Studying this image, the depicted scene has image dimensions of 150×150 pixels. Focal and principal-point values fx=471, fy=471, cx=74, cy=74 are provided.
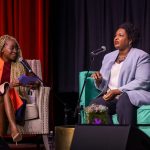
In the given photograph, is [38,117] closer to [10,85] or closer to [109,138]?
[10,85]

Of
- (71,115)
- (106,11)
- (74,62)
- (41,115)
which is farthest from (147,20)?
(41,115)

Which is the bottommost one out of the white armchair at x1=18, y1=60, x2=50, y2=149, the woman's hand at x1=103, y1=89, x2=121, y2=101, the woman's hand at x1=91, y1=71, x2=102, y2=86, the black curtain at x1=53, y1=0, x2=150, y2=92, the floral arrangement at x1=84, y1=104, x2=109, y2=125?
the white armchair at x1=18, y1=60, x2=50, y2=149

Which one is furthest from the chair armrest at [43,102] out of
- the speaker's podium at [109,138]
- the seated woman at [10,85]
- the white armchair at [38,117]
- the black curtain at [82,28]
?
the speaker's podium at [109,138]

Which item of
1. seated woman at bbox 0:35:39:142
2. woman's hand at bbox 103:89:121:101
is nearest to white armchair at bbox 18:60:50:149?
seated woman at bbox 0:35:39:142

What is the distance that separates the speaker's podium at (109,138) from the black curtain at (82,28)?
3.13m

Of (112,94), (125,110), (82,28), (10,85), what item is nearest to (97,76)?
(112,94)

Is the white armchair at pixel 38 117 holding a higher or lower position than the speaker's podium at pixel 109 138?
lower

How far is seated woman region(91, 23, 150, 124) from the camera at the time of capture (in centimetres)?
382

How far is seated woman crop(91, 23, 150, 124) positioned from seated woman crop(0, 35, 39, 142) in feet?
2.38

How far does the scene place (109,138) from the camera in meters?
2.11

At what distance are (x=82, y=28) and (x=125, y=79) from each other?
60.7 inches

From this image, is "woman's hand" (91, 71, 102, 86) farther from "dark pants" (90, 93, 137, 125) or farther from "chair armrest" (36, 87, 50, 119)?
"chair armrest" (36, 87, 50, 119)

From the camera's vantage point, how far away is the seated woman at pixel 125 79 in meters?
3.82

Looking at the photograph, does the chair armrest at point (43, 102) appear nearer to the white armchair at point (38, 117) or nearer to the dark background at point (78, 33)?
the white armchair at point (38, 117)
